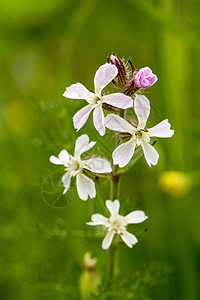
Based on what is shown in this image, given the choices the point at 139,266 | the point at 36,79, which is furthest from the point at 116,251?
the point at 36,79

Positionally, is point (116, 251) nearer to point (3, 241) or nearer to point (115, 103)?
point (115, 103)

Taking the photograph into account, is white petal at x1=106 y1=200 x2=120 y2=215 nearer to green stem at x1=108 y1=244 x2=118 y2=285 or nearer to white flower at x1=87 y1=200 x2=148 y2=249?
white flower at x1=87 y1=200 x2=148 y2=249

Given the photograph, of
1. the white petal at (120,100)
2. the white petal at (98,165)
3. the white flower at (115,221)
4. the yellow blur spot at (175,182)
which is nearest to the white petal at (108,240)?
the white flower at (115,221)

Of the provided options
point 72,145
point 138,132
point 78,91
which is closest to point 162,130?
point 138,132

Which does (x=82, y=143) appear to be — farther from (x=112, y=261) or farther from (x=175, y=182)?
(x=175, y=182)

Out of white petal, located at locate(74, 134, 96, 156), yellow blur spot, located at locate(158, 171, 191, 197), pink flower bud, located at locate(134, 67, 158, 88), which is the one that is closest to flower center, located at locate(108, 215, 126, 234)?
white petal, located at locate(74, 134, 96, 156)

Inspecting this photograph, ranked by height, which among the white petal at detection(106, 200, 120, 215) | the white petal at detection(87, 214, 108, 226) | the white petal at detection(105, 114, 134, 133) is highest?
the white petal at detection(105, 114, 134, 133)
